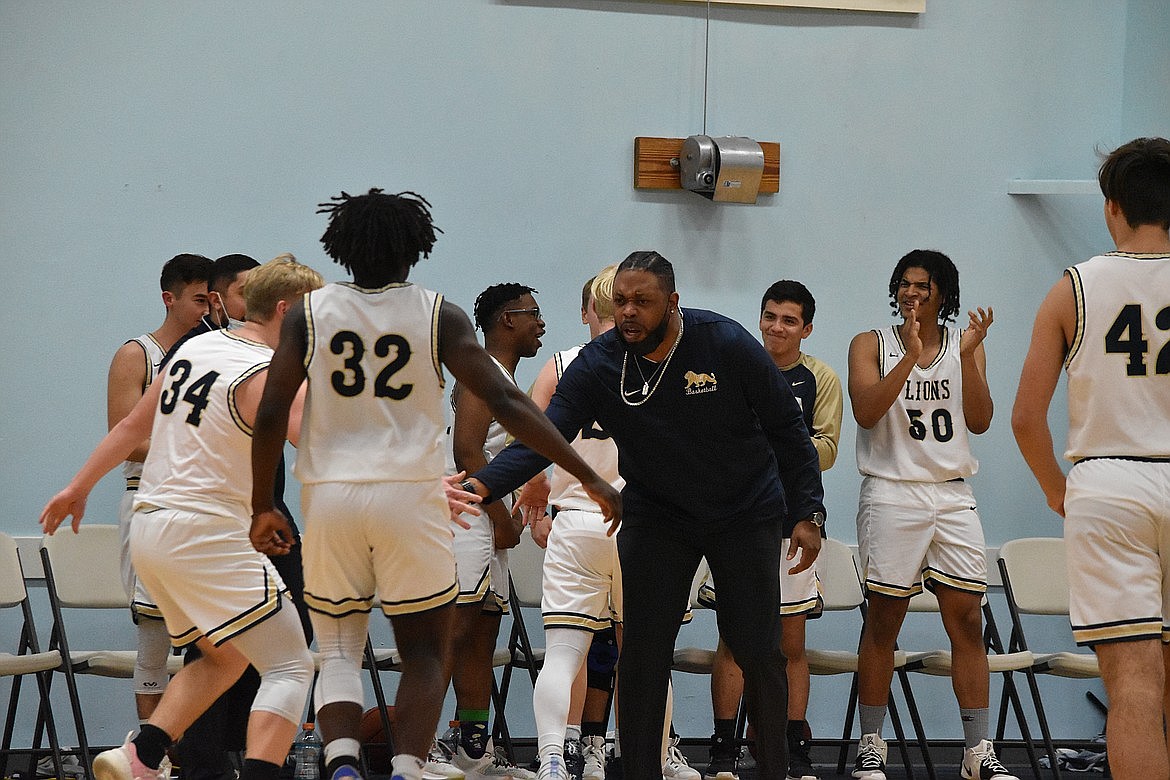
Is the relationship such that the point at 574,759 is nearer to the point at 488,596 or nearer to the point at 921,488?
the point at 488,596

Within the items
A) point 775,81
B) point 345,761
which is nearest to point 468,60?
point 775,81

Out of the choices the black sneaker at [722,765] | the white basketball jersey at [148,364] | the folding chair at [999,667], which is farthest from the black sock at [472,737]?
the folding chair at [999,667]

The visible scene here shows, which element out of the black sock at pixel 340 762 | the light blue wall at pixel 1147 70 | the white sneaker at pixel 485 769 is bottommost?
the white sneaker at pixel 485 769

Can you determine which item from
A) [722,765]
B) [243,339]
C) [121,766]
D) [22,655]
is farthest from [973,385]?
[22,655]

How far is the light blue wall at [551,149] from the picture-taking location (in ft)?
20.3

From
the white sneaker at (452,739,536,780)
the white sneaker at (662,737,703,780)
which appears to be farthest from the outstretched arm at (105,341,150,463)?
the white sneaker at (662,737,703,780)

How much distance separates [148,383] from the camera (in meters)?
5.49

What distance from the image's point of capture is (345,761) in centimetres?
Answer: 337

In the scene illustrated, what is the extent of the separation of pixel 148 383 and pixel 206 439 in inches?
68.5

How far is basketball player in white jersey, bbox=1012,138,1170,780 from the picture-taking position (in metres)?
3.39

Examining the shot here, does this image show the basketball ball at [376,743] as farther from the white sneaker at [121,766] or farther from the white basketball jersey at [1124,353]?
the white basketball jersey at [1124,353]

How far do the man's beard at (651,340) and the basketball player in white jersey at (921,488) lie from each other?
180 cm

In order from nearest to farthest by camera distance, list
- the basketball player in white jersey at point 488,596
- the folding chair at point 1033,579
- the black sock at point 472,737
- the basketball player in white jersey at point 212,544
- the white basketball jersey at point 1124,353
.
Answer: the white basketball jersey at point 1124,353
the basketball player in white jersey at point 212,544
the basketball player in white jersey at point 488,596
the black sock at point 472,737
the folding chair at point 1033,579

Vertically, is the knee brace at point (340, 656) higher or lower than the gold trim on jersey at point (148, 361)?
lower
